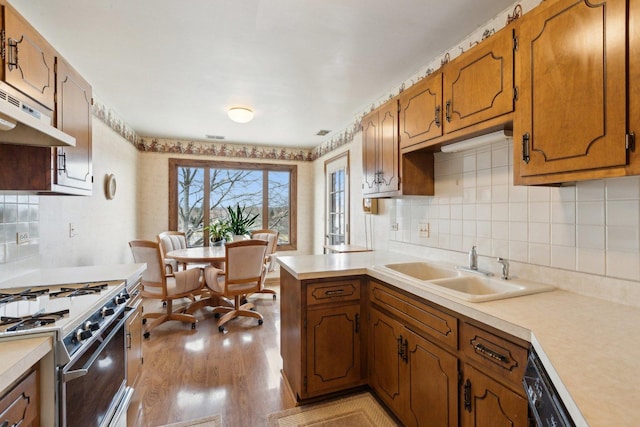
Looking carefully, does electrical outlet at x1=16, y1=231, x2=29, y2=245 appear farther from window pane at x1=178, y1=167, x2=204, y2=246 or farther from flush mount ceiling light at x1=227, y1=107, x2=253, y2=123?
window pane at x1=178, y1=167, x2=204, y2=246

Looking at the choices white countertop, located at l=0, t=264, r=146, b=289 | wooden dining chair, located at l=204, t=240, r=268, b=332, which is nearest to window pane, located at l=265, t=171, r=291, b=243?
wooden dining chair, located at l=204, t=240, r=268, b=332

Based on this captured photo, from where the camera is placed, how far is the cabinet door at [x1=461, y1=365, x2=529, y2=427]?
1007mm

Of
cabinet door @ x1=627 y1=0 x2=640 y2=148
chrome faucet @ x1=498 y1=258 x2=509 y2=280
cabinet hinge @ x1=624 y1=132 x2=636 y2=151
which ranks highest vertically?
cabinet door @ x1=627 y1=0 x2=640 y2=148

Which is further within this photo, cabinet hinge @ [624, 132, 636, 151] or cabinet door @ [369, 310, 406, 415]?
cabinet door @ [369, 310, 406, 415]

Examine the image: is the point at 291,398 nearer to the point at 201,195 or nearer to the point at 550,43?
the point at 550,43

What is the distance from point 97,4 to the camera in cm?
166

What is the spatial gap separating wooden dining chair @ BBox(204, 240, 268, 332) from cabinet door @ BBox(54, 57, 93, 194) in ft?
4.50

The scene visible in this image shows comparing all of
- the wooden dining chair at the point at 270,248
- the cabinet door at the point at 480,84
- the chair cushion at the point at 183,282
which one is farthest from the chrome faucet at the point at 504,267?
the chair cushion at the point at 183,282

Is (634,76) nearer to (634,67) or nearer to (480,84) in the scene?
(634,67)

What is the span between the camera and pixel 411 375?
5.07 ft

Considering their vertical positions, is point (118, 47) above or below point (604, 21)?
above

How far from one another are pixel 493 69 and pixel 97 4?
2.18 m

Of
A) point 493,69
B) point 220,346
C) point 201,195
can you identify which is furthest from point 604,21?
point 201,195

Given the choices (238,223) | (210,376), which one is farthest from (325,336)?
(238,223)
